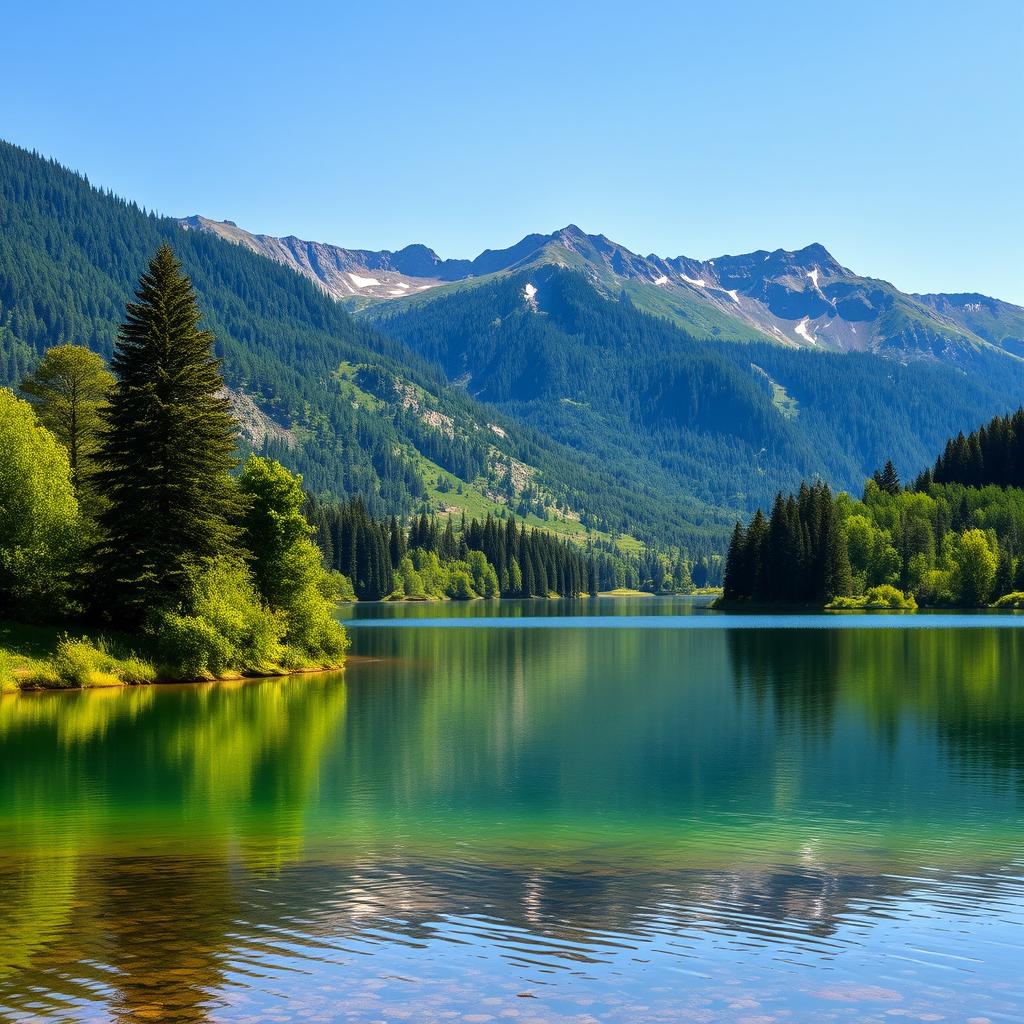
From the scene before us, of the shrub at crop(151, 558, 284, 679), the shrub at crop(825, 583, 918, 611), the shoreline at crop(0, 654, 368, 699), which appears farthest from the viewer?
the shrub at crop(825, 583, 918, 611)

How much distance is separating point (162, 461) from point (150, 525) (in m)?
4.17

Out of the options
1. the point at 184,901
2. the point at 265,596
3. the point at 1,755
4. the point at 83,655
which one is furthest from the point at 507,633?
the point at 184,901

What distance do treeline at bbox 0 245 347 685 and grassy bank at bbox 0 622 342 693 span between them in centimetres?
13

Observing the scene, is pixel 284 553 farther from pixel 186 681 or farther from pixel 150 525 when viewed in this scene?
pixel 186 681

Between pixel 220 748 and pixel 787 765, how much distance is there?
2142cm

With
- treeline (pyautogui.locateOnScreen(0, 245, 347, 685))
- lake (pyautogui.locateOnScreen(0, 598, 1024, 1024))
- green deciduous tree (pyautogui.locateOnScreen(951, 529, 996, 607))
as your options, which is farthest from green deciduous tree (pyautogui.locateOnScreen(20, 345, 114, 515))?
green deciduous tree (pyautogui.locateOnScreen(951, 529, 996, 607))

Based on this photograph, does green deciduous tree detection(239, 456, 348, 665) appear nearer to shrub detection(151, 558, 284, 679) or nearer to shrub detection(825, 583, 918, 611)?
shrub detection(151, 558, 284, 679)

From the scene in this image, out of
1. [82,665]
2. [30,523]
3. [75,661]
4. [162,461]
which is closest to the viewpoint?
[75,661]

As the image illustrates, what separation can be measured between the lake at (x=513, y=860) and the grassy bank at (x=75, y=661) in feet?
15.9

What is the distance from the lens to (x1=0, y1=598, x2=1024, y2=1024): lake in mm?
17578

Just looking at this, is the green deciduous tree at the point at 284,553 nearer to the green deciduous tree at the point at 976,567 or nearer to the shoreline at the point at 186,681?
the shoreline at the point at 186,681

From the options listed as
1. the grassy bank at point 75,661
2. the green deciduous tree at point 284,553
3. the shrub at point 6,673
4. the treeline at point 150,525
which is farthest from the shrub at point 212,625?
the shrub at point 6,673

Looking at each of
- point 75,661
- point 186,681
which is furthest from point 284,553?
point 75,661

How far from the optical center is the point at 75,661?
6831cm
